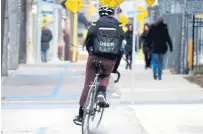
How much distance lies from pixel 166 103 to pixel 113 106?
121cm

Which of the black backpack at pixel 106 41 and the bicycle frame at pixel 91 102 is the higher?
the black backpack at pixel 106 41

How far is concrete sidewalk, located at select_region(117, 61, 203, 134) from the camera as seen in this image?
398 inches

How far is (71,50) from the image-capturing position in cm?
4056

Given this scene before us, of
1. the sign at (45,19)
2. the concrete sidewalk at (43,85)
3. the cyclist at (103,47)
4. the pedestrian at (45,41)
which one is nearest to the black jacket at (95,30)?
the cyclist at (103,47)

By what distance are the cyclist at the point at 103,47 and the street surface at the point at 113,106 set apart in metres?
0.84

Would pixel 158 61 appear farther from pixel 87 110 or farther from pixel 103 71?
pixel 87 110

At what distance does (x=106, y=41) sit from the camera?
9000 millimetres

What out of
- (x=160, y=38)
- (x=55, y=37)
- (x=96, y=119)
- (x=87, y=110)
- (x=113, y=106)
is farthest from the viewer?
(x=55, y=37)

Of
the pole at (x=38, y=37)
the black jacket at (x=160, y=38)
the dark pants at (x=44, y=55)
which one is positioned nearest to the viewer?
the black jacket at (x=160, y=38)

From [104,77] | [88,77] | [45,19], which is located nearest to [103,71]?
[104,77]

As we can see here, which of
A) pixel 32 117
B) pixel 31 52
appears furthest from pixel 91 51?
pixel 31 52

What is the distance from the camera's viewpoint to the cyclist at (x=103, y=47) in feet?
29.5

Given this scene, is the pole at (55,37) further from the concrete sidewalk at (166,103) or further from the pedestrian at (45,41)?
the concrete sidewalk at (166,103)

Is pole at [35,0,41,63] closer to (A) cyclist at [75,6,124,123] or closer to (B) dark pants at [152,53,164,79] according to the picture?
(B) dark pants at [152,53,164,79]
